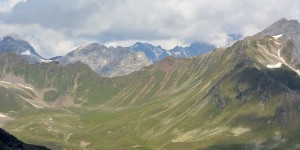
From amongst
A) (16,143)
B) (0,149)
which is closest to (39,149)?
(16,143)

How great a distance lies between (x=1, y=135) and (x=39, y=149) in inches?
350

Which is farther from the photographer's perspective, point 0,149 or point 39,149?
point 39,149

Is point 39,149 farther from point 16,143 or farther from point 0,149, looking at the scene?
point 0,149

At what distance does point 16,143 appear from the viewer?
104 meters

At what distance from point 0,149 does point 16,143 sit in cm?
1631

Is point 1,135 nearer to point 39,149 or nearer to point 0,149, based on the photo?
point 39,149

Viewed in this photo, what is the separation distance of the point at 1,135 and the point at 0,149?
59.0 feet

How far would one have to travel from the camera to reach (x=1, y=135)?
105 meters

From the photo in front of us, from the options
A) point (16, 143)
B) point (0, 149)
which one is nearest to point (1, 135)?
point (16, 143)

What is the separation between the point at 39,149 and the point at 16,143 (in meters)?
5.28

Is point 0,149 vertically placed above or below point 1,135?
below

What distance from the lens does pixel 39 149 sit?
106 metres

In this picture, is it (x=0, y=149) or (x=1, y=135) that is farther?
(x=1, y=135)

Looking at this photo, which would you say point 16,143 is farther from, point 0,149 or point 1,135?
point 0,149
